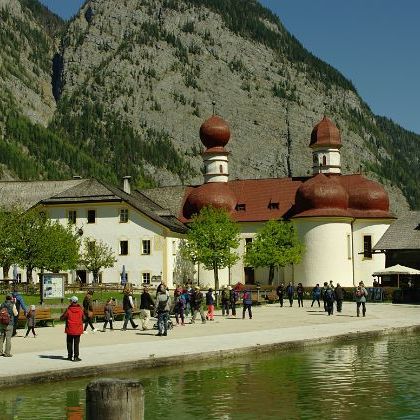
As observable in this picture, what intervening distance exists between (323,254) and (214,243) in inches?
379

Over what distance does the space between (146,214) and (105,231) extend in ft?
14.3

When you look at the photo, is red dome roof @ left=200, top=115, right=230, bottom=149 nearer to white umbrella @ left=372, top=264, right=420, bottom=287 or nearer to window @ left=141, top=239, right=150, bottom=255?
window @ left=141, top=239, right=150, bottom=255

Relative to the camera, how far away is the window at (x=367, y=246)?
75.1 metres

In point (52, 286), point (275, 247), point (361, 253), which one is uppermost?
point (275, 247)

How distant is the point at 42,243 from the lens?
5725cm

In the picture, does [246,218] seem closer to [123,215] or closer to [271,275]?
[271,275]

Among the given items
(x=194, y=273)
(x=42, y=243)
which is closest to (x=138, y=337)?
(x=42, y=243)

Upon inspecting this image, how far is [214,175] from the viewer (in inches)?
3285

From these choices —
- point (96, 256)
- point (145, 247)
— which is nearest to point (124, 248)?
point (145, 247)

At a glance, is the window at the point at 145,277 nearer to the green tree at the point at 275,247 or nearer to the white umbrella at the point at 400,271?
the green tree at the point at 275,247

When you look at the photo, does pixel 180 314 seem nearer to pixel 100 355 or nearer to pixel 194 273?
pixel 100 355

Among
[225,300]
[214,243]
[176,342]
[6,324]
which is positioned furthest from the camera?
[214,243]

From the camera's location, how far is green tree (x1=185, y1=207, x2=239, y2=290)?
232 ft

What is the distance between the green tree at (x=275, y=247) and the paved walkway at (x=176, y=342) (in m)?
29.2
